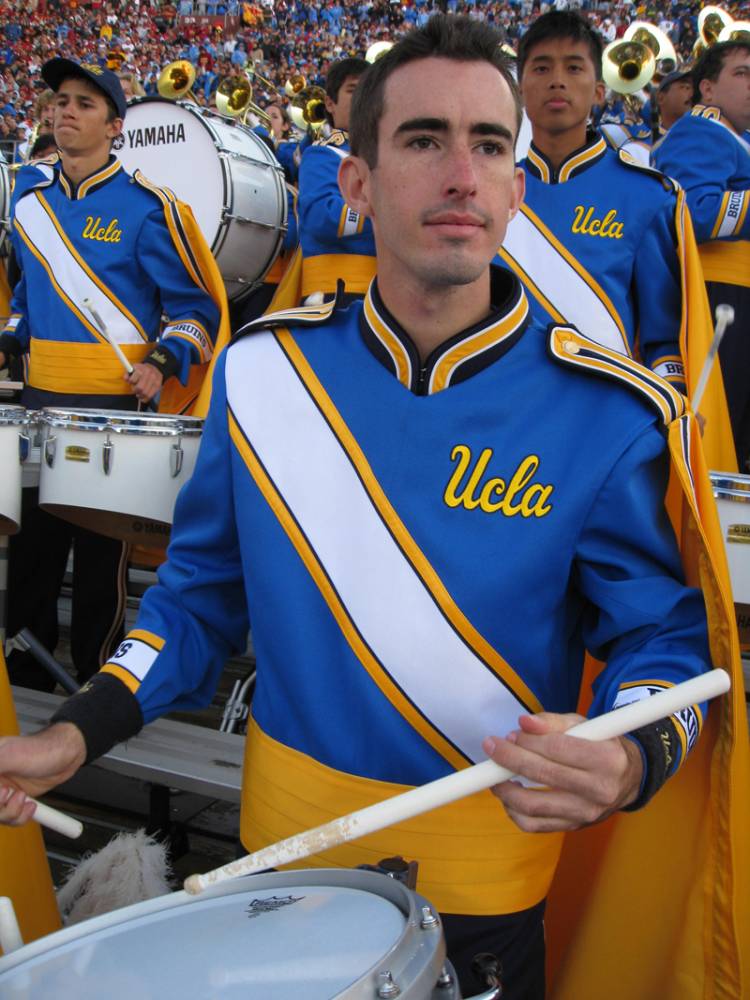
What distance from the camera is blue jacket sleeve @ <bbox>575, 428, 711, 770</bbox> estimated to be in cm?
131

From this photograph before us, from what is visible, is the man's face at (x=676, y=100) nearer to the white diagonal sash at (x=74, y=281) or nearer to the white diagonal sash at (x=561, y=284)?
the white diagonal sash at (x=561, y=284)

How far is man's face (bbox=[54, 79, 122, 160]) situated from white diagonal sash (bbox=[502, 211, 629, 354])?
1.51 meters

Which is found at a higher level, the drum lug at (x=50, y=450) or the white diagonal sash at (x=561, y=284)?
the white diagonal sash at (x=561, y=284)

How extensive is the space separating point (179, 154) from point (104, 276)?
2.21 meters

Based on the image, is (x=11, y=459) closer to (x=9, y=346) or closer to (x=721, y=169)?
(x=9, y=346)

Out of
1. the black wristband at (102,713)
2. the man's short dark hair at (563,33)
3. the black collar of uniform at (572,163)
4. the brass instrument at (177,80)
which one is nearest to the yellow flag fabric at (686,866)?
the black wristband at (102,713)

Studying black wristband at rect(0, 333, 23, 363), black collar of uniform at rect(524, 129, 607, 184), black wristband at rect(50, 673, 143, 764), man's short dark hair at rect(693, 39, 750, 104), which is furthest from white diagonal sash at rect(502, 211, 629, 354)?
black wristband at rect(50, 673, 143, 764)

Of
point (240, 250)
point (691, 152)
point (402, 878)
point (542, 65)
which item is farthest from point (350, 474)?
point (240, 250)

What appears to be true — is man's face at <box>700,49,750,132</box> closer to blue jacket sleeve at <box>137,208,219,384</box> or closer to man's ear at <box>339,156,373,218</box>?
blue jacket sleeve at <box>137,208,219,384</box>

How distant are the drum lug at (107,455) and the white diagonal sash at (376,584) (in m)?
1.07

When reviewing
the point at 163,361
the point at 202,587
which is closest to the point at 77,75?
the point at 163,361

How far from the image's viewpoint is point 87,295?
11.6 feet

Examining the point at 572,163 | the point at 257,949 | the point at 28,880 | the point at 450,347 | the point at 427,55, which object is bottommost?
the point at 28,880

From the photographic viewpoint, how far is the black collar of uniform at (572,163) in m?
2.99
